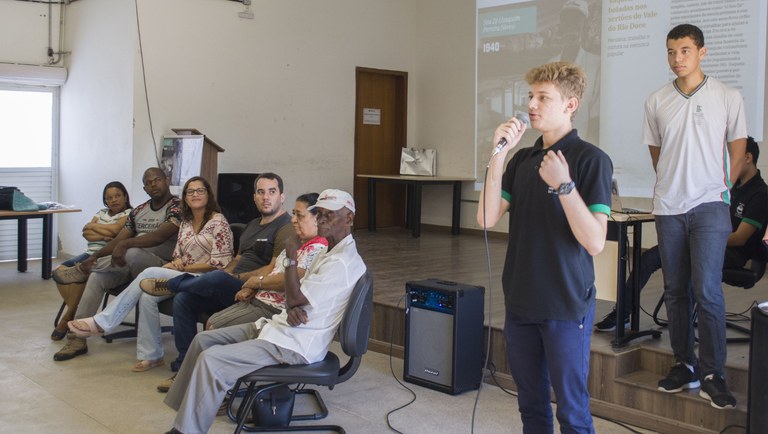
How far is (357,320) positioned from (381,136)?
6815mm

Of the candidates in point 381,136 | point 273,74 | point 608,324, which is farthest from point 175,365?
point 381,136

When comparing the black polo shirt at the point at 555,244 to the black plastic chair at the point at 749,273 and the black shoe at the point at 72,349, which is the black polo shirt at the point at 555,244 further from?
the black shoe at the point at 72,349

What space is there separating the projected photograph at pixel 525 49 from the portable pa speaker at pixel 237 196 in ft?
8.93

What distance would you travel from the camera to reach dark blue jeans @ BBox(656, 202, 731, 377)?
3238 mm

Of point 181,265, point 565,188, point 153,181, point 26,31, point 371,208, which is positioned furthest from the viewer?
point 371,208

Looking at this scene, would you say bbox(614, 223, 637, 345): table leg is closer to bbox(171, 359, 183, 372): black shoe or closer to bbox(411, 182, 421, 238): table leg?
bbox(171, 359, 183, 372): black shoe

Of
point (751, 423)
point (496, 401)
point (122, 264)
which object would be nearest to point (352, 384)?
point (496, 401)

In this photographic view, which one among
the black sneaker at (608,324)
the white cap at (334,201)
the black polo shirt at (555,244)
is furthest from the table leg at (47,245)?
the black polo shirt at (555,244)

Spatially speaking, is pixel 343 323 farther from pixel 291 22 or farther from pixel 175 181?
pixel 291 22

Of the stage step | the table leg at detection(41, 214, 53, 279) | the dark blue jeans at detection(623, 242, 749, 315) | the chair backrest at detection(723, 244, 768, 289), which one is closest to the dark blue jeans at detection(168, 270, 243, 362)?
the stage step

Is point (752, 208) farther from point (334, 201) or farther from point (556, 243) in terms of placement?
point (556, 243)

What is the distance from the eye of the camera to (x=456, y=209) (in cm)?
931

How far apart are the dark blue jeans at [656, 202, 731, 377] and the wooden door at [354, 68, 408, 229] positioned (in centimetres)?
641

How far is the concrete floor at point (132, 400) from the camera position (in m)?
3.57
